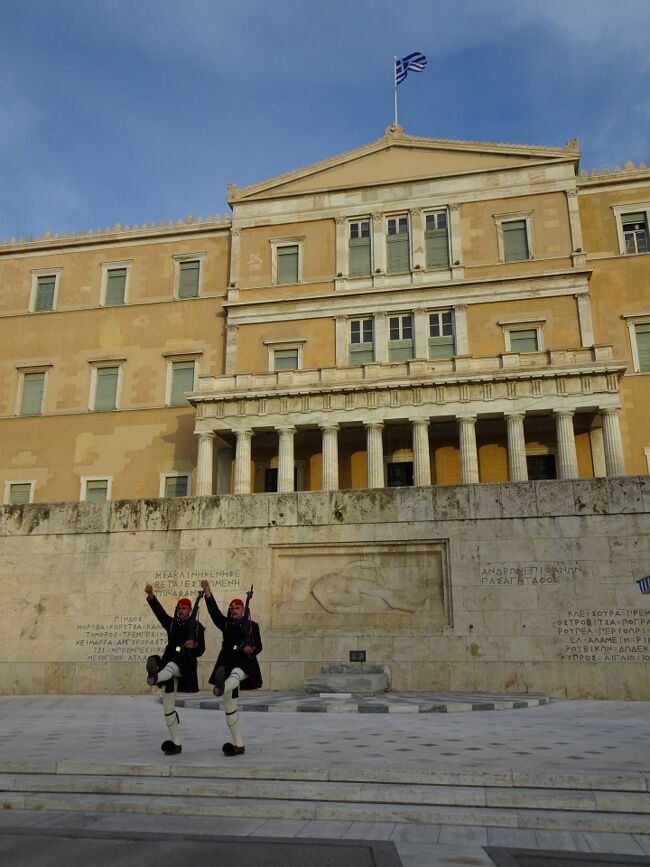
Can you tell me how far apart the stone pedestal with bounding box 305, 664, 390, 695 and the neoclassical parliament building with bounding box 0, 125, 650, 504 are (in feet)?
47.2

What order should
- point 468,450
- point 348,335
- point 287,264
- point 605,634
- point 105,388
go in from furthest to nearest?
point 105,388
point 287,264
point 348,335
point 468,450
point 605,634

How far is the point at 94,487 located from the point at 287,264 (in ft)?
47.7

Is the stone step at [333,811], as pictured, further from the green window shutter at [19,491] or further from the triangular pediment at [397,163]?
the triangular pediment at [397,163]

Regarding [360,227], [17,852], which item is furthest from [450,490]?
[360,227]

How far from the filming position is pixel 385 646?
1620 cm

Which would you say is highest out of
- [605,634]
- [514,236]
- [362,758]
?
[514,236]

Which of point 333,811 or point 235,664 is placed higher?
point 235,664

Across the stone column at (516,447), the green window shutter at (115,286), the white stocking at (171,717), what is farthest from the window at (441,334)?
the white stocking at (171,717)

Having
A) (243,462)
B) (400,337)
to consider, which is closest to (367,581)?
(243,462)

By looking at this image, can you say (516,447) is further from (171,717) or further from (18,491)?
(18,491)

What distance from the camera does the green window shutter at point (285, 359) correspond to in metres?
35.2

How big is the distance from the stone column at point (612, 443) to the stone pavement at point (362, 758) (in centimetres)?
1598

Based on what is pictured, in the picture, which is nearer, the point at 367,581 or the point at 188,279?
the point at 367,581

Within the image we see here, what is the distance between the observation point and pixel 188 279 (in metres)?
38.6
